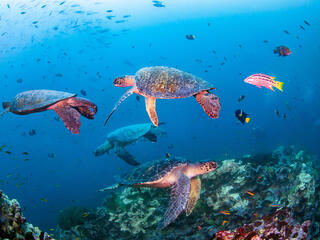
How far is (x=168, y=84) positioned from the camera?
4.02 meters

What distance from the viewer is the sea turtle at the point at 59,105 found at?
13.9ft

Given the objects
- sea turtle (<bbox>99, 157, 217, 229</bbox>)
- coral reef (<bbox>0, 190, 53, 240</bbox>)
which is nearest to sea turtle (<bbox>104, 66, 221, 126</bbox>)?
sea turtle (<bbox>99, 157, 217, 229</bbox>)

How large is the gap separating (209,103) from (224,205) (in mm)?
1967

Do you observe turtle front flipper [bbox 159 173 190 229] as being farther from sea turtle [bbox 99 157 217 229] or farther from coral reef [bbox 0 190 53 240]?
coral reef [bbox 0 190 53 240]

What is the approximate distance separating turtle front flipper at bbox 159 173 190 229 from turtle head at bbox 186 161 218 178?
23 cm

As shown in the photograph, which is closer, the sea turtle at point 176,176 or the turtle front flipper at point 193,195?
the turtle front flipper at point 193,195

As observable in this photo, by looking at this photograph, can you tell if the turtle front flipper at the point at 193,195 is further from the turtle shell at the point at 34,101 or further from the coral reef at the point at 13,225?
the turtle shell at the point at 34,101

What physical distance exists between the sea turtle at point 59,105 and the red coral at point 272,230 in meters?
3.55

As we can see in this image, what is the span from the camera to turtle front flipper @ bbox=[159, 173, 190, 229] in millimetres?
2865

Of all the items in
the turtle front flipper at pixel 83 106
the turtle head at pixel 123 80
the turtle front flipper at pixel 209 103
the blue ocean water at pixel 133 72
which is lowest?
the blue ocean water at pixel 133 72

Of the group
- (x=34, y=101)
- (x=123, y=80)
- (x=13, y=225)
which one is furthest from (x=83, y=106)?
(x=13, y=225)

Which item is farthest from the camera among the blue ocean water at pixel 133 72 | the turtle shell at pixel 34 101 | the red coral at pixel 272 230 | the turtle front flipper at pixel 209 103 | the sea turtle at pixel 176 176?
the blue ocean water at pixel 133 72

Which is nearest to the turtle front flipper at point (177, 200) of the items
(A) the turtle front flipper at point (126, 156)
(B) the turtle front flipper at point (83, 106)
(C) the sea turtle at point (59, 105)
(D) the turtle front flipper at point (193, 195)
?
(D) the turtle front flipper at point (193, 195)

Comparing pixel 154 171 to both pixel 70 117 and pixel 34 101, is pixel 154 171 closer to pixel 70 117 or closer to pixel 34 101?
pixel 70 117
